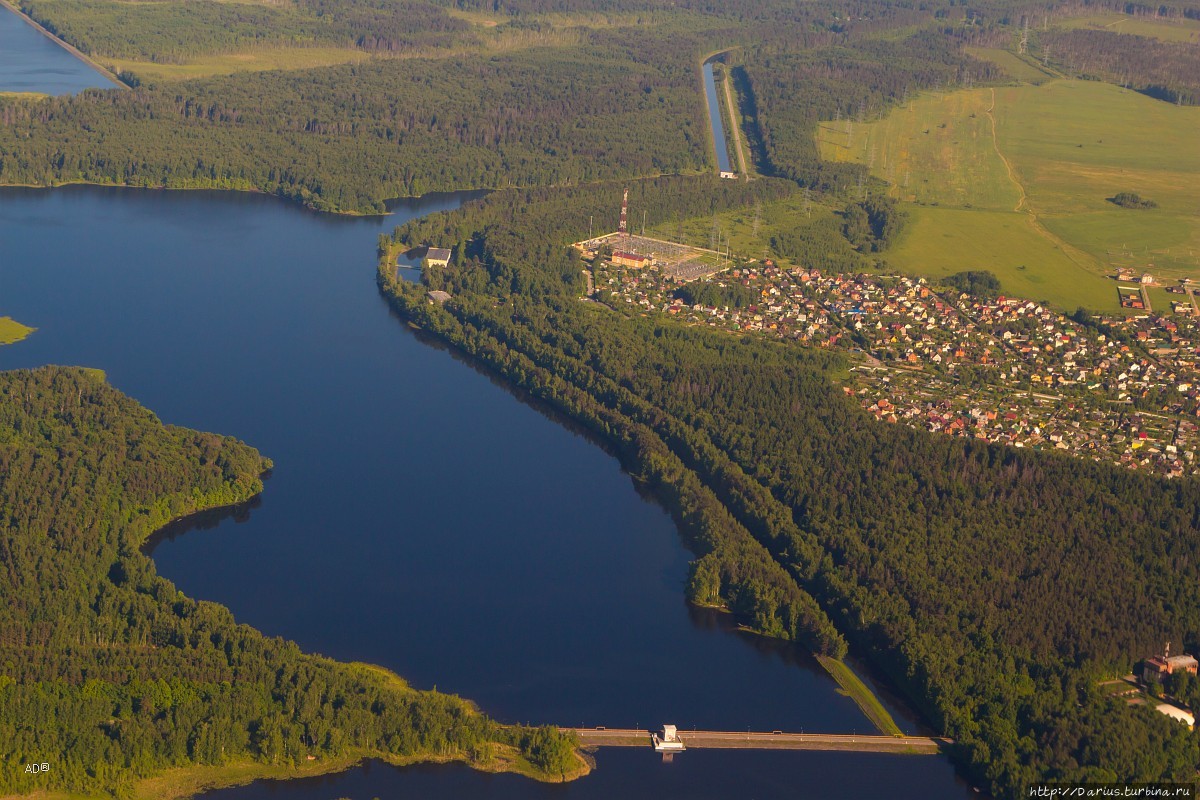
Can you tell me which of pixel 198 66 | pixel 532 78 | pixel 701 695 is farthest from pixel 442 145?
pixel 701 695

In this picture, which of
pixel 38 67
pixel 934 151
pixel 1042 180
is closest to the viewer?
pixel 1042 180

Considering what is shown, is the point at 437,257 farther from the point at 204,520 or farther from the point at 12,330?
the point at 204,520

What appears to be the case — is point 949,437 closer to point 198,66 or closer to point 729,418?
point 729,418

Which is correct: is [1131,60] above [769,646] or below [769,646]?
above

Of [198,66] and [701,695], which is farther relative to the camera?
[198,66]

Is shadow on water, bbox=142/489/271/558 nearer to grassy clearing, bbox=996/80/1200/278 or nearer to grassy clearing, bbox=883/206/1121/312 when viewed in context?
grassy clearing, bbox=883/206/1121/312

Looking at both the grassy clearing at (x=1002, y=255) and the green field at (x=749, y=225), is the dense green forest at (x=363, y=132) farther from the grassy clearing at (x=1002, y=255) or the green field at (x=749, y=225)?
the grassy clearing at (x=1002, y=255)

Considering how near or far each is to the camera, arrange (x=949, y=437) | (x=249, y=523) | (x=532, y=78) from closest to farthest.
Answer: (x=249, y=523), (x=949, y=437), (x=532, y=78)

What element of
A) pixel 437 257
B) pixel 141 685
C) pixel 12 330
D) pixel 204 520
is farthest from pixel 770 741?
pixel 437 257
